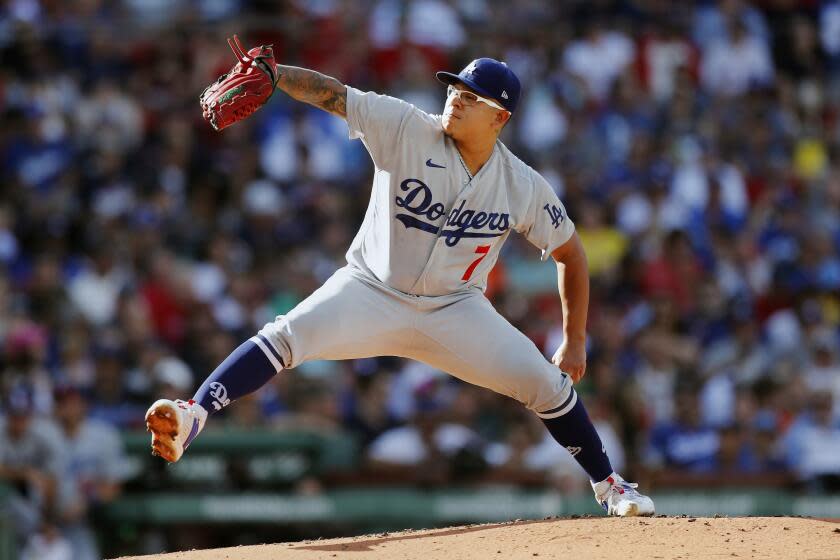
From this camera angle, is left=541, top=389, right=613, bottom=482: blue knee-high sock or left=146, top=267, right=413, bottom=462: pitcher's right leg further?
left=541, top=389, right=613, bottom=482: blue knee-high sock

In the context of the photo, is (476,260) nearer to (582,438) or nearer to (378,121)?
(378,121)

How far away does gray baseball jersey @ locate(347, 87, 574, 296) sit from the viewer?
545 centimetres

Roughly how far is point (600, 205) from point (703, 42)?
268cm

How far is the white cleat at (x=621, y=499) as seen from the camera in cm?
586

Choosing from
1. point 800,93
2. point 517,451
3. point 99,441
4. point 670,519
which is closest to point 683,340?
point 517,451

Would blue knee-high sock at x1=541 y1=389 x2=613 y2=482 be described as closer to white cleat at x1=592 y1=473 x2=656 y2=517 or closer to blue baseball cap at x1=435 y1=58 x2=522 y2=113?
white cleat at x1=592 y1=473 x2=656 y2=517

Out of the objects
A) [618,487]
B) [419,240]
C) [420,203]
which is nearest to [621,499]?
[618,487]

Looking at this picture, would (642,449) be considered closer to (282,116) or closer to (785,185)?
(785,185)

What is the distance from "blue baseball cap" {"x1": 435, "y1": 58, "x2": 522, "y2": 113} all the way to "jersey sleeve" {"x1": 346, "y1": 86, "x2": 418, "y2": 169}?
8.9 inches

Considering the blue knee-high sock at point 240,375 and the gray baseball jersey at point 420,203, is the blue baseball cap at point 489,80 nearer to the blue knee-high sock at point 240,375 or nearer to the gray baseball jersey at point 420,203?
the gray baseball jersey at point 420,203

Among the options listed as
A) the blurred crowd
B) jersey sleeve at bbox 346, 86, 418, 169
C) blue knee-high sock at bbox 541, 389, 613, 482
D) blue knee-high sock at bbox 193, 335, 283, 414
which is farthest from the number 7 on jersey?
the blurred crowd

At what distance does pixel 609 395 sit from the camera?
9703mm

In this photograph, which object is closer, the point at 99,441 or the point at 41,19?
the point at 99,441

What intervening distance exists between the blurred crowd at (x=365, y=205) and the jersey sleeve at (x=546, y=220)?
3.58 meters
